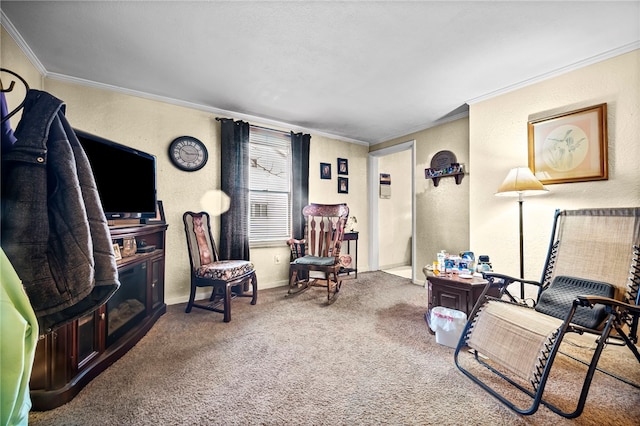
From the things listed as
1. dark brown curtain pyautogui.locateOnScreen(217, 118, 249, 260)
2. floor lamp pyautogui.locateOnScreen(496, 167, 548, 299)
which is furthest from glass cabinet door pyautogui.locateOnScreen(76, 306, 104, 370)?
floor lamp pyautogui.locateOnScreen(496, 167, 548, 299)

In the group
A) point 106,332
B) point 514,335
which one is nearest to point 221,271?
point 106,332

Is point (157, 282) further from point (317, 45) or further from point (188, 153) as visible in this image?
point (317, 45)

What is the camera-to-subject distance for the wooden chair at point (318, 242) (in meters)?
3.24

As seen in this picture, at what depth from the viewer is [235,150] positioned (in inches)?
126

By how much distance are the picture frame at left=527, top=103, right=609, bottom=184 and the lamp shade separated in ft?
0.90

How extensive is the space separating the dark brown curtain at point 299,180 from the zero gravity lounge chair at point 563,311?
240 centimetres

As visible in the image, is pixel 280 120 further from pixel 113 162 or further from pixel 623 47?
pixel 623 47

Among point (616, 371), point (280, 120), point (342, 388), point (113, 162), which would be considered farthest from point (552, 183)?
point (113, 162)

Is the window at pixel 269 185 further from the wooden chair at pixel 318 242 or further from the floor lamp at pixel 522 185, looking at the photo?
the floor lamp at pixel 522 185

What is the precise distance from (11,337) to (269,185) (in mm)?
3116

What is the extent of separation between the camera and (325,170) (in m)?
4.14

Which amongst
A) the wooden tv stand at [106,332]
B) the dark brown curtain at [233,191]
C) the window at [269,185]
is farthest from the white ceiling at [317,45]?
the wooden tv stand at [106,332]

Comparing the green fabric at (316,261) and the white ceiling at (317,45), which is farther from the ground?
the white ceiling at (317,45)

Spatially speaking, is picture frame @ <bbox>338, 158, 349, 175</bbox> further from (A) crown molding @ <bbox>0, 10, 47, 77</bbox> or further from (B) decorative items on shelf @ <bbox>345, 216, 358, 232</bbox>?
(A) crown molding @ <bbox>0, 10, 47, 77</bbox>
